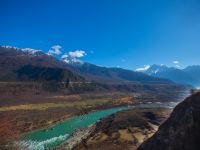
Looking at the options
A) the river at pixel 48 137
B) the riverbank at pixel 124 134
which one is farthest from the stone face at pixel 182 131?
the river at pixel 48 137

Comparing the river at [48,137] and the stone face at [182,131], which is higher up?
the stone face at [182,131]

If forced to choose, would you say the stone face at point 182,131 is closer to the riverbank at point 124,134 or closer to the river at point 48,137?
the riverbank at point 124,134

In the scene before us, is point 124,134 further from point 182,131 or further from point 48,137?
point 182,131

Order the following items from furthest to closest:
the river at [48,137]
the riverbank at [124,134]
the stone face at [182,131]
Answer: the river at [48,137] < the riverbank at [124,134] < the stone face at [182,131]

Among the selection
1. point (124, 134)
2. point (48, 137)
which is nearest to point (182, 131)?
point (124, 134)

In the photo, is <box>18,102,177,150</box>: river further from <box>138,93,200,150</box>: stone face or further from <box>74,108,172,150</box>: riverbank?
<box>138,93,200,150</box>: stone face

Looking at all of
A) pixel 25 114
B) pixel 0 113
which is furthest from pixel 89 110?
pixel 0 113

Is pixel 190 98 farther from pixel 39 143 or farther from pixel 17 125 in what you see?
pixel 17 125

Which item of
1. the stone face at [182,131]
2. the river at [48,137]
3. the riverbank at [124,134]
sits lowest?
the river at [48,137]

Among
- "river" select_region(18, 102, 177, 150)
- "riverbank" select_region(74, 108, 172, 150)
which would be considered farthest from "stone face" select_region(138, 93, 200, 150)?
"river" select_region(18, 102, 177, 150)
